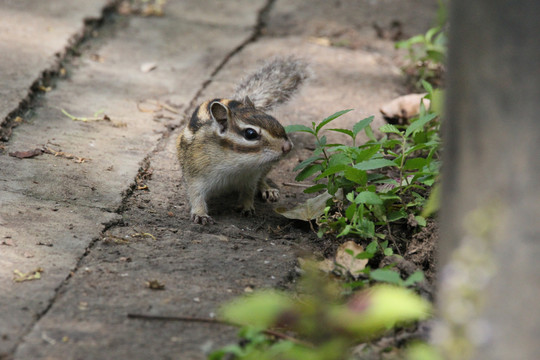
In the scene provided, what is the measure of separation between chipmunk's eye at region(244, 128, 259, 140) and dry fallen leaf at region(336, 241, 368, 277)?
1040mm

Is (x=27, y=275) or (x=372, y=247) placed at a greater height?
(x=372, y=247)

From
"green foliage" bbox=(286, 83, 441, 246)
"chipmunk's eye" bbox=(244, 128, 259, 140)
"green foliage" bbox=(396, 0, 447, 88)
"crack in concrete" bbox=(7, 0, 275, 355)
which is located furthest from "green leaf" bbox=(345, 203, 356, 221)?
"green foliage" bbox=(396, 0, 447, 88)

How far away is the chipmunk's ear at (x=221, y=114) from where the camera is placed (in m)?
4.32

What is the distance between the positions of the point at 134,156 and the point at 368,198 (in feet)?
6.11

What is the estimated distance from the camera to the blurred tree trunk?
1745mm

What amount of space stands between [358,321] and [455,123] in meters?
0.62

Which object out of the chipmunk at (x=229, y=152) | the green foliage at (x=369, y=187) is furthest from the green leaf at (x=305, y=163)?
the chipmunk at (x=229, y=152)

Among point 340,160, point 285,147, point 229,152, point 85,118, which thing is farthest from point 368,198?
point 85,118

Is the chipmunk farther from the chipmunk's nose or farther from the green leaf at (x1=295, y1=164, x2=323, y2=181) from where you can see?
the green leaf at (x1=295, y1=164, x2=323, y2=181)

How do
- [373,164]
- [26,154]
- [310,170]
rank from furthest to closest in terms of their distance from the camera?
[26,154] → [310,170] → [373,164]

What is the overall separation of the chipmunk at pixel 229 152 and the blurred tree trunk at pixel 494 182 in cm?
237

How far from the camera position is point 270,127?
4.28 m

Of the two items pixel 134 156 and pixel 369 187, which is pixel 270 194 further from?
pixel 369 187

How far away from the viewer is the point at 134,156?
4711mm
